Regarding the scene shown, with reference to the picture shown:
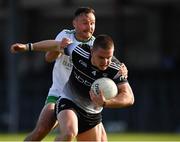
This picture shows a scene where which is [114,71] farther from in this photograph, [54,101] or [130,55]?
[130,55]

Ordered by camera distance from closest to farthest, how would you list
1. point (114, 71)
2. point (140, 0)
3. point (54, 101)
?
point (114, 71) < point (54, 101) < point (140, 0)

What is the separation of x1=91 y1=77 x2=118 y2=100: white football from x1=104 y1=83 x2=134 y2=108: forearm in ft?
0.25

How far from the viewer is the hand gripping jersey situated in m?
11.8

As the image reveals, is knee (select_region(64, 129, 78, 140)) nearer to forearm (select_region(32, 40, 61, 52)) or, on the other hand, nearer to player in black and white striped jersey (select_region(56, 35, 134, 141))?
player in black and white striped jersey (select_region(56, 35, 134, 141))

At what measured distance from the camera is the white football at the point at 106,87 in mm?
11250

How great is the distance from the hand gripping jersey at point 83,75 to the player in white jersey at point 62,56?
0.28 m

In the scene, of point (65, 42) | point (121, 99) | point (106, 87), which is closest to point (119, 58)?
point (65, 42)

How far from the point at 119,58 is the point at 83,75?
19792 mm

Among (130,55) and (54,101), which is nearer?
(54,101)

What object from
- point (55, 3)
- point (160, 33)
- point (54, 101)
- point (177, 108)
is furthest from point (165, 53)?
point (54, 101)

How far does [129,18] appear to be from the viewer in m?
37.9

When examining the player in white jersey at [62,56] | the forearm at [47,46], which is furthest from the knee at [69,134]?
the forearm at [47,46]

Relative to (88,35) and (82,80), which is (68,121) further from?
(88,35)

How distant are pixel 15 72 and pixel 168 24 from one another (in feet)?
31.0
